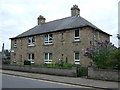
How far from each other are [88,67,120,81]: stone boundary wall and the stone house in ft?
18.5

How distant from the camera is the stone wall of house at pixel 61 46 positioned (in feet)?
64.2

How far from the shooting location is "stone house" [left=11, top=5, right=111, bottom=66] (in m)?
19.8

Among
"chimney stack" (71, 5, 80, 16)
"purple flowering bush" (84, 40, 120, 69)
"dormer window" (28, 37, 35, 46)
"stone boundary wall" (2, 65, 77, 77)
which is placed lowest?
"stone boundary wall" (2, 65, 77, 77)

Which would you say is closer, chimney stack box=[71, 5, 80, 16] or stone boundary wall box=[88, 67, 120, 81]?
stone boundary wall box=[88, 67, 120, 81]

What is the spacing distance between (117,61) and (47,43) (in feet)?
45.9

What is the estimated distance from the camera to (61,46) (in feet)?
72.6

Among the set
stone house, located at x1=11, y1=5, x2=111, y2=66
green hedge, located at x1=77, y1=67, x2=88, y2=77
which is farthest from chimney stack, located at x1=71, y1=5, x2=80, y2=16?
green hedge, located at x1=77, y1=67, x2=88, y2=77

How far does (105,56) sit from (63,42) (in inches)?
361

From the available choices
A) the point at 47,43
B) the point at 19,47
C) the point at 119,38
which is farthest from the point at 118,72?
the point at 19,47

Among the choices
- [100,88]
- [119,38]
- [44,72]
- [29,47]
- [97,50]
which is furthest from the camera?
[29,47]

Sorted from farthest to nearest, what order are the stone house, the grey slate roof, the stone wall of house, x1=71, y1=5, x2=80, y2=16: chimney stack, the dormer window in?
the dormer window, x1=71, y1=5, x2=80, y2=16: chimney stack, the grey slate roof, the stone house, the stone wall of house

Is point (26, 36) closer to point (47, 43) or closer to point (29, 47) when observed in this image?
point (29, 47)

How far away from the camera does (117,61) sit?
39.1 ft

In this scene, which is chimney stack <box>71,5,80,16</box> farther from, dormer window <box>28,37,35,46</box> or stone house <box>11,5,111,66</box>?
dormer window <box>28,37,35,46</box>
